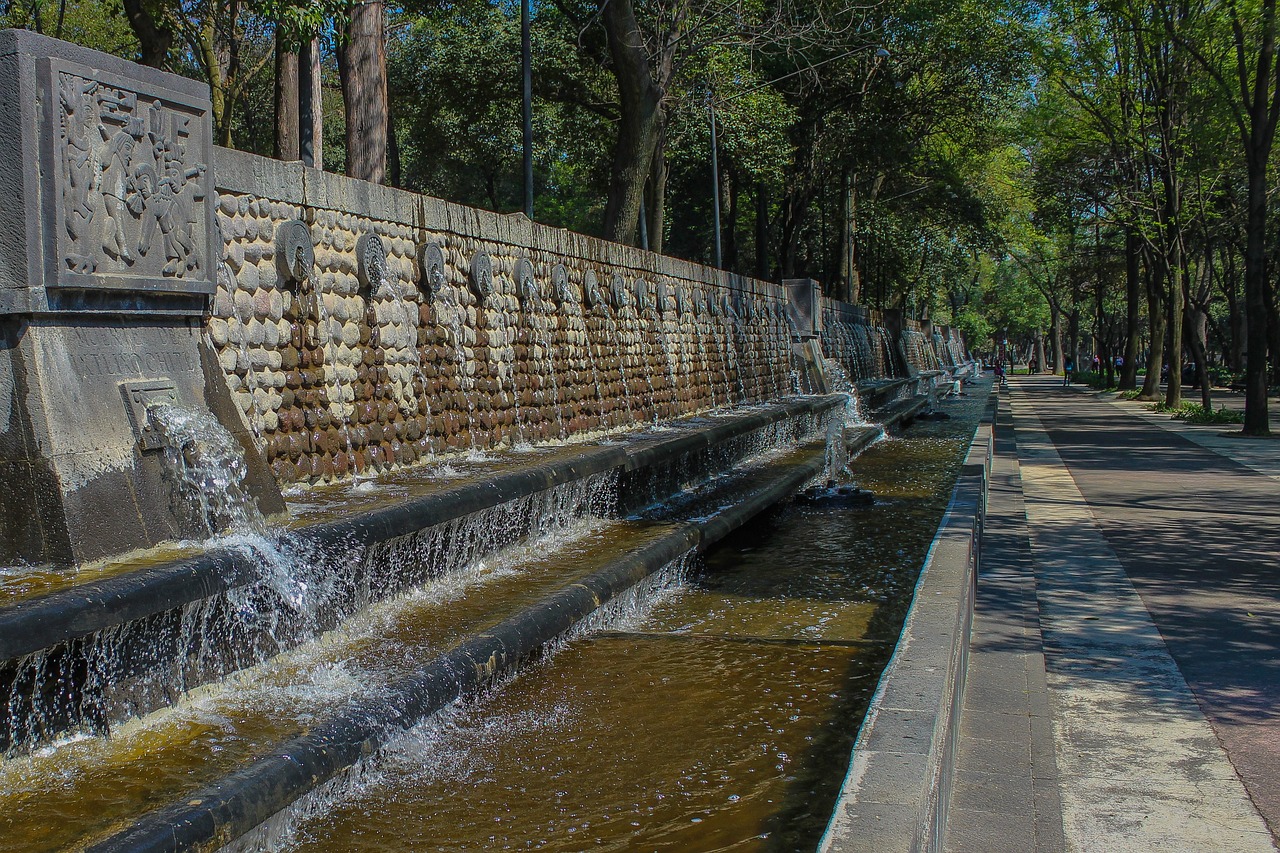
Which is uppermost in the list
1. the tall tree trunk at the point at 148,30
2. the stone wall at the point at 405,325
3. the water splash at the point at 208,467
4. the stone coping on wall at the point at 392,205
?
→ the tall tree trunk at the point at 148,30

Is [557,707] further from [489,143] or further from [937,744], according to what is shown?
[489,143]

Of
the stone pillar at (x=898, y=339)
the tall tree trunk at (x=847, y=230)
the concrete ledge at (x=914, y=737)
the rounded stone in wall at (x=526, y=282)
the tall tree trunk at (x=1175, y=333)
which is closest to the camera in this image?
the concrete ledge at (x=914, y=737)

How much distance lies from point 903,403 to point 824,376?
372cm

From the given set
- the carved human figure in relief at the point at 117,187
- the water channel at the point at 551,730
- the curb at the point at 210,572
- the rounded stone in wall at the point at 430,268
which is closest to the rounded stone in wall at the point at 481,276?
the rounded stone in wall at the point at 430,268

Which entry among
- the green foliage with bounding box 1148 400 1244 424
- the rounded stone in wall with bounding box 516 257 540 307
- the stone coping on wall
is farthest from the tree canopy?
the rounded stone in wall with bounding box 516 257 540 307

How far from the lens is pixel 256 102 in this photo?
32531 mm

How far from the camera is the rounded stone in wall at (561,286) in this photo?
1171cm

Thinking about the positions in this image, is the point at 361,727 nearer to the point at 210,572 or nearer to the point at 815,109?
the point at 210,572

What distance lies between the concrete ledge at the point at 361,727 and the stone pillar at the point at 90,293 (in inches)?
56.5

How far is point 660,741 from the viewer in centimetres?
462

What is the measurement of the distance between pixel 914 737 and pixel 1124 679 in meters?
2.66

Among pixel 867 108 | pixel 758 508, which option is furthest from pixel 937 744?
pixel 867 108

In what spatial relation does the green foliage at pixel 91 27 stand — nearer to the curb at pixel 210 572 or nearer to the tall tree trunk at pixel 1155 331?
the curb at pixel 210 572

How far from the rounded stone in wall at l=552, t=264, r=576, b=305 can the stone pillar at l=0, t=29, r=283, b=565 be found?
6252mm
